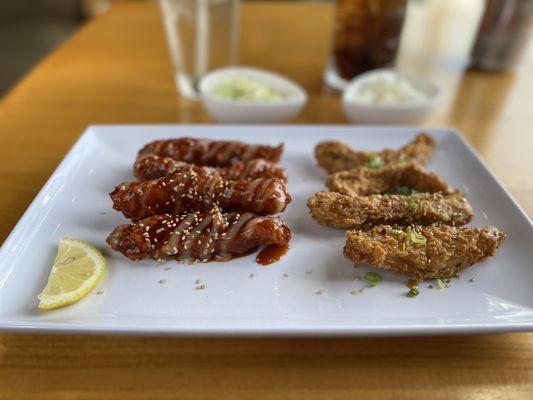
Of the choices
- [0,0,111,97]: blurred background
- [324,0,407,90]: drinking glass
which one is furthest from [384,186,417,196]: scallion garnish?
[0,0,111,97]: blurred background

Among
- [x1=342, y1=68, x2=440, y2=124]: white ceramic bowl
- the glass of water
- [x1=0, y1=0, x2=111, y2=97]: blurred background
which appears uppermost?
the glass of water

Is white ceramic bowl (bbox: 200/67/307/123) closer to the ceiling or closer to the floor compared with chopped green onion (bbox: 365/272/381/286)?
closer to the ceiling

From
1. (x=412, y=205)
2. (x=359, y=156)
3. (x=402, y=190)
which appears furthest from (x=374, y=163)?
(x=412, y=205)

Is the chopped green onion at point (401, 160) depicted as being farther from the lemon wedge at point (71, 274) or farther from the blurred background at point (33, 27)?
the blurred background at point (33, 27)

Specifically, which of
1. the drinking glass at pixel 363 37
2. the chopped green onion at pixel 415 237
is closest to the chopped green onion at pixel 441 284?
the chopped green onion at pixel 415 237

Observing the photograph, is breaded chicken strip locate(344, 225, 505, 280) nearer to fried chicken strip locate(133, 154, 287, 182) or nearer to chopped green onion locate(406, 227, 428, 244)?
chopped green onion locate(406, 227, 428, 244)

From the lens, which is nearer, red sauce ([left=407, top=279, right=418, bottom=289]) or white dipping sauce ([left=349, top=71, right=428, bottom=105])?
red sauce ([left=407, top=279, right=418, bottom=289])
